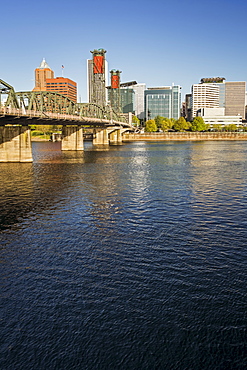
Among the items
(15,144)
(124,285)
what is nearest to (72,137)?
(15,144)

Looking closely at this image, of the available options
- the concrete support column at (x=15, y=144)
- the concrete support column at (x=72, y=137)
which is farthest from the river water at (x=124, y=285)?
the concrete support column at (x=72, y=137)

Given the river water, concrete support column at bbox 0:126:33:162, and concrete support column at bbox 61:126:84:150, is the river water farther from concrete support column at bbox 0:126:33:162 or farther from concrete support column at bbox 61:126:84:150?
concrete support column at bbox 61:126:84:150

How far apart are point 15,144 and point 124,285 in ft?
238

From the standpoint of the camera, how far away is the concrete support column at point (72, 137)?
454 ft

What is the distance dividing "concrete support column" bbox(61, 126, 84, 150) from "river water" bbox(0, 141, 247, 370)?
99.7m

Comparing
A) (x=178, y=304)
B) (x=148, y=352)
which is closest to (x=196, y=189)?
(x=178, y=304)

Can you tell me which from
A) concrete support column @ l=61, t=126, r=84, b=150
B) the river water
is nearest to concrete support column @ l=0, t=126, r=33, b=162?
the river water

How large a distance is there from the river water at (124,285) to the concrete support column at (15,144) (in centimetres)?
4768

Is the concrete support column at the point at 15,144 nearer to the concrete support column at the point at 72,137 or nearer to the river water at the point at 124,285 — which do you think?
the river water at the point at 124,285

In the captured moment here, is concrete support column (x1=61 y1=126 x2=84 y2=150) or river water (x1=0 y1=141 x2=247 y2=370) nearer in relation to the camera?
river water (x1=0 y1=141 x2=247 y2=370)

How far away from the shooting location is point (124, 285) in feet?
65.6

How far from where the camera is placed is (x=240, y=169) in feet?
240

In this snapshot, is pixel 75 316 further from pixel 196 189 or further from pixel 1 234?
pixel 196 189

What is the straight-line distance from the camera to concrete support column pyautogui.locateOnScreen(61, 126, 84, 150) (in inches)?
5453
